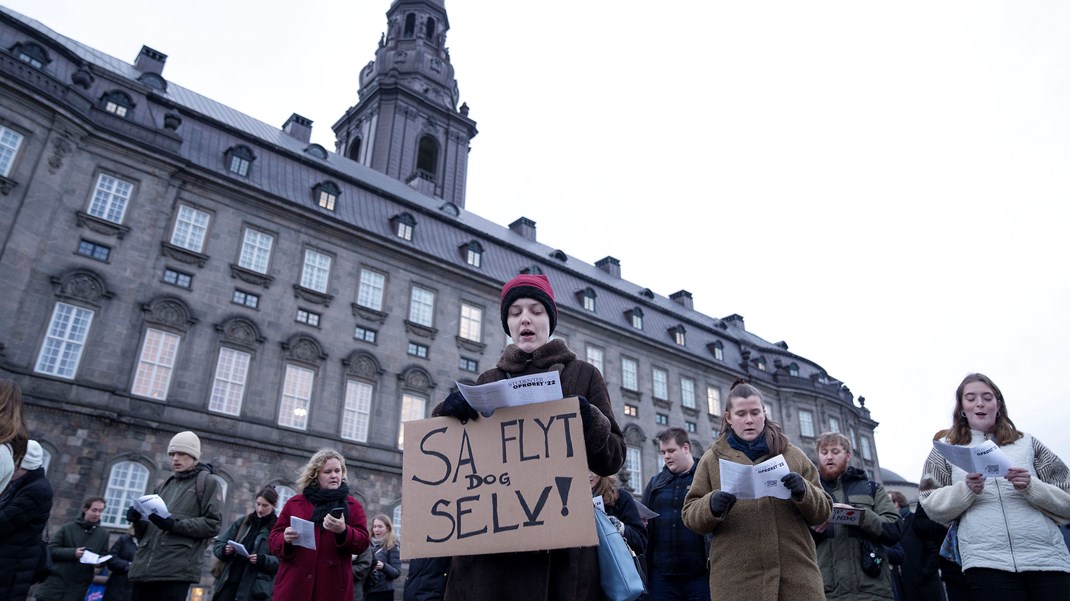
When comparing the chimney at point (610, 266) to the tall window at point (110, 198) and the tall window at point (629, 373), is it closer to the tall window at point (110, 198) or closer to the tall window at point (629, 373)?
the tall window at point (629, 373)

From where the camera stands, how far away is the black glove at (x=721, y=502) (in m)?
4.32

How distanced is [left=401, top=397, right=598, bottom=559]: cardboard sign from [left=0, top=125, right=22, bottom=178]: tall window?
23.0m

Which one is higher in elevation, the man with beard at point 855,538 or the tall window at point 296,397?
the tall window at point 296,397

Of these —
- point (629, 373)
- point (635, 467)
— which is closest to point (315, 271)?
point (629, 373)

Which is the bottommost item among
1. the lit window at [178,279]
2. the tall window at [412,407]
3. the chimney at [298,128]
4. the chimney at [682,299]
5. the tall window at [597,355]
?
the tall window at [412,407]

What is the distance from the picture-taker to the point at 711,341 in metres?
44.7

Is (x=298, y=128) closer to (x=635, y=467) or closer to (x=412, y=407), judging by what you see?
(x=412, y=407)

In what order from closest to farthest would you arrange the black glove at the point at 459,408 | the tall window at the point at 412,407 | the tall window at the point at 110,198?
the black glove at the point at 459,408
the tall window at the point at 110,198
the tall window at the point at 412,407

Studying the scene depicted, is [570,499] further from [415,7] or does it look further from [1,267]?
[415,7]

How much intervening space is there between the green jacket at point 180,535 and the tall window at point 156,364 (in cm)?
1618

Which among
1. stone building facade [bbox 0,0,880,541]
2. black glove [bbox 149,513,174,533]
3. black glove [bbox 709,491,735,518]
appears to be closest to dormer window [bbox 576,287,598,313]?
stone building facade [bbox 0,0,880,541]

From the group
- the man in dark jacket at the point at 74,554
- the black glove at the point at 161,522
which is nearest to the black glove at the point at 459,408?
the black glove at the point at 161,522

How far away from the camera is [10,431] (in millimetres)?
5199

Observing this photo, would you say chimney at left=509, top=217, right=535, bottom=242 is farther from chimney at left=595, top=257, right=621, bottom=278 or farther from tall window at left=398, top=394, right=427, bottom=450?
tall window at left=398, top=394, right=427, bottom=450
